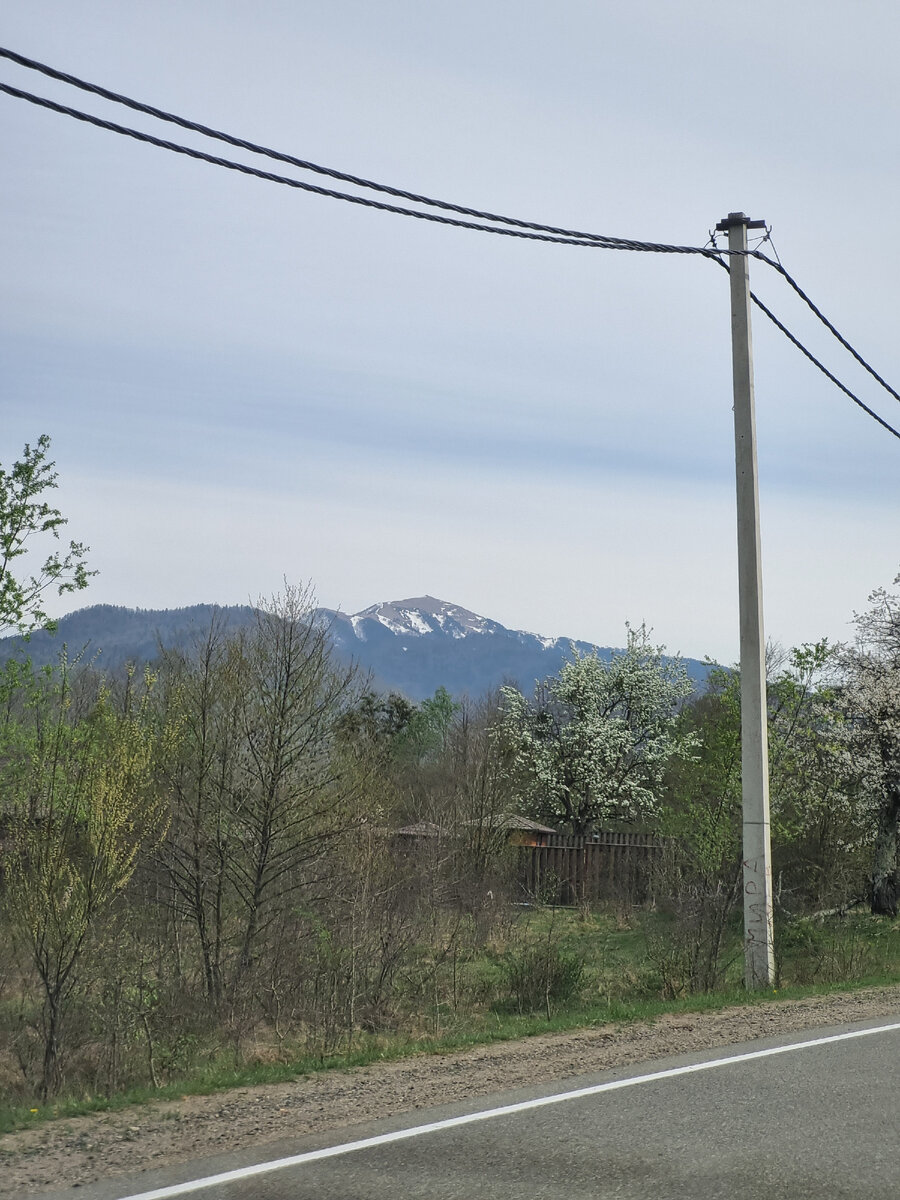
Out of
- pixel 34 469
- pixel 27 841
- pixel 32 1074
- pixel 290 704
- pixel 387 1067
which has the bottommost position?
pixel 32 1074

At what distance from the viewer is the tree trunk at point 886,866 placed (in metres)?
23.4

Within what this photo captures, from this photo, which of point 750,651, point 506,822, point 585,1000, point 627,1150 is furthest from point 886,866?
point 627,1150

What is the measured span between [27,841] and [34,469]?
10.9 m

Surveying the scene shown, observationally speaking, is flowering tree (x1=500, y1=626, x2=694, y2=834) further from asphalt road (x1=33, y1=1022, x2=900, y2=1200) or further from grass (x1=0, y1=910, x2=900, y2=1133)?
asphalt road (x1=33, y1=1022, x2=900, y2=1200)

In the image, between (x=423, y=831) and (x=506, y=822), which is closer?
(x=423, y=831)

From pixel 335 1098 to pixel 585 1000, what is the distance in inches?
355

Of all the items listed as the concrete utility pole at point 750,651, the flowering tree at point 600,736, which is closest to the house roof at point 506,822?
the flowering tree at point 600,736

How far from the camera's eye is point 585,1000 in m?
16.0

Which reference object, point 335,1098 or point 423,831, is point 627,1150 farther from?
point 423,831

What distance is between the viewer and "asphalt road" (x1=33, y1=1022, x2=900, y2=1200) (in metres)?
5.59

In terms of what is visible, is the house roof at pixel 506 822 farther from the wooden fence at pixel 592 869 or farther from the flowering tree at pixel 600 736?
the flowering tree at pixel 600 736

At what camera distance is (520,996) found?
16656 mm

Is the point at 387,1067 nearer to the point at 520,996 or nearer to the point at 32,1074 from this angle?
the point at 32,1074

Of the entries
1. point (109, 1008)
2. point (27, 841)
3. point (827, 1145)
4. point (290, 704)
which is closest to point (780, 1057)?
point (827, 1145)
